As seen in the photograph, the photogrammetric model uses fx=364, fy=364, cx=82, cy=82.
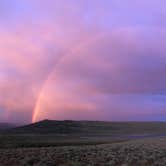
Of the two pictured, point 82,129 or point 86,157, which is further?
point 82,129

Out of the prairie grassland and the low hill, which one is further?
the low hill

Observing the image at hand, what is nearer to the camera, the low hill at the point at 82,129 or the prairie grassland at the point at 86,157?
the prairie grassland at the point at 86,157

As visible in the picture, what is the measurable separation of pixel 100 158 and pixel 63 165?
11.5ft

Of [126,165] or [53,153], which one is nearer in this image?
[126,165]

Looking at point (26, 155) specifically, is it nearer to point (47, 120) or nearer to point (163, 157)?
point (163, 157)

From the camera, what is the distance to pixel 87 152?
35.8 m

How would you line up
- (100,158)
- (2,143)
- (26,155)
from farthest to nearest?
(2,143)
(26,155)
(100,158)

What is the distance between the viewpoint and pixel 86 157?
34094 mm

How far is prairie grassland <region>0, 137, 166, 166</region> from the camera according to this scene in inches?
1264

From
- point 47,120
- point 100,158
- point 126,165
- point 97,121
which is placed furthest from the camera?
point 97,121

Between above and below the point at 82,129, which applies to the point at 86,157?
below

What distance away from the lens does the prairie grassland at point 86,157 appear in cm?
3209

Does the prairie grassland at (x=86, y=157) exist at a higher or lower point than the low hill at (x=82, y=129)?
lower

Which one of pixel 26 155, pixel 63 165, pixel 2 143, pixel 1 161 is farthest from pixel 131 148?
pixel 2 143
